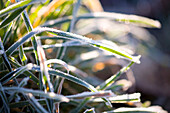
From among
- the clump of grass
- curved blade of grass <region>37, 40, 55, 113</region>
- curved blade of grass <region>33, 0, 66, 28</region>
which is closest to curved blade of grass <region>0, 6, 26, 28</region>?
the clump of grass

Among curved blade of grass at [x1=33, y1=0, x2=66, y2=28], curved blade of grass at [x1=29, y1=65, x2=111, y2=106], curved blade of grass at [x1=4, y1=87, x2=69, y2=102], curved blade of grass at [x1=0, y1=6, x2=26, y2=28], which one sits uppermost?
curved blade of grass at [x1=33, y1=0, x2=66, y2=28]

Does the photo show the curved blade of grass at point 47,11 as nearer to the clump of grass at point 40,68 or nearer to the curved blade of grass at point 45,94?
the clump of grass at point 40,68

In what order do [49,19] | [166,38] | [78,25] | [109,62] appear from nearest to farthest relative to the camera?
[49,19] < [109,62] < [78,25] < [166,38]

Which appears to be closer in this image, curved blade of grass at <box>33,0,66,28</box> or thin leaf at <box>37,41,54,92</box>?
thin leaf at <box>37,41,54,92</box>

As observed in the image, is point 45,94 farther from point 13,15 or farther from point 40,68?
point 13,15

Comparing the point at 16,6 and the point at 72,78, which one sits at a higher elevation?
the point at 16,6

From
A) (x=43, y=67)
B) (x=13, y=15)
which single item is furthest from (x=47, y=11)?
(x=43, y=67)

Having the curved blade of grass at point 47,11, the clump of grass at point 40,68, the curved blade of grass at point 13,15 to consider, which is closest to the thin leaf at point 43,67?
the clump of grass at point 40,68

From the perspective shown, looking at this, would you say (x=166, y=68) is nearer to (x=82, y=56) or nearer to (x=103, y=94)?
(x=82, y=56)

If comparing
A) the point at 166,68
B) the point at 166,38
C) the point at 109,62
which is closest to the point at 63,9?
the point at 109,62

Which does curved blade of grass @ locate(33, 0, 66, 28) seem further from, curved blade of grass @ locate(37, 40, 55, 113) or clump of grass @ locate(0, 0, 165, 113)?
curved blade of grass @ locate(37, 40, 55, 113)

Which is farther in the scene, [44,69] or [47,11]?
[47,11]
